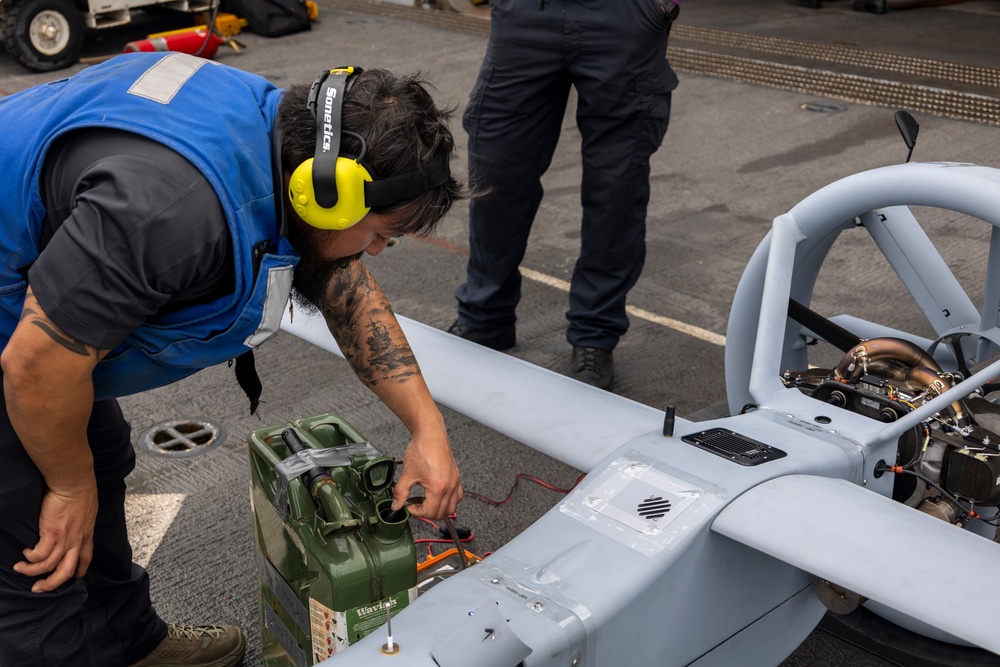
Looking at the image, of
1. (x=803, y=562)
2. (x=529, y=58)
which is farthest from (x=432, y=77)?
(x=803, y=562)

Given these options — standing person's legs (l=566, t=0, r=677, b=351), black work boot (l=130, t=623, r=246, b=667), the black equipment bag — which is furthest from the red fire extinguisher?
black work boot (l=130, t=623, r=246, b=667)

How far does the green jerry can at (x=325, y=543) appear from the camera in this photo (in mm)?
2021

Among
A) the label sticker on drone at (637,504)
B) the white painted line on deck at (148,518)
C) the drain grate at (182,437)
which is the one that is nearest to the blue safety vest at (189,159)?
the label sticker on drone at (637,504)

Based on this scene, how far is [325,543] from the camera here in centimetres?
208

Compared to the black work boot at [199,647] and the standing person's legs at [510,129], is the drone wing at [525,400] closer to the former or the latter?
the black work boot at [199,647]

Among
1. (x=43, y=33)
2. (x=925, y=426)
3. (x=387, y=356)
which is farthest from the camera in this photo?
(x=43, y=33)

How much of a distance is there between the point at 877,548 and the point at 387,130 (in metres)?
1.12

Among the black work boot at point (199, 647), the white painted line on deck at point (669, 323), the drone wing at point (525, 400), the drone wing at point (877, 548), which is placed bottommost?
the black work boot at point (199, 647)

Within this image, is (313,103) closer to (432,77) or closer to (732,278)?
(732,278)

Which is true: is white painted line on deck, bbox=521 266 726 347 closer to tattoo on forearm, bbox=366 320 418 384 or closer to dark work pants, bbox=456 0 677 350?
dark work pants, bbox=456 0 677 350

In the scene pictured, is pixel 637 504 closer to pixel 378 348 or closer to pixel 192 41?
pixel 378 348

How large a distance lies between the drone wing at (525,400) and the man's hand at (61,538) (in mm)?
782

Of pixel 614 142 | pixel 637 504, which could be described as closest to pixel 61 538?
pixel 637 504

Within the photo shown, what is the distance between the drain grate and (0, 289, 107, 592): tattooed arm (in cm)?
173
